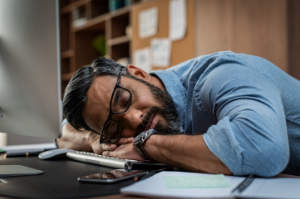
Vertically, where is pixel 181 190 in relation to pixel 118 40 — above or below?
below

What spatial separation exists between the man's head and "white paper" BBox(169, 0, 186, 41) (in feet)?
5.76

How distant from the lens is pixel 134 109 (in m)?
1.13

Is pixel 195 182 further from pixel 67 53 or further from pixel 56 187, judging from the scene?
pixel 67 53

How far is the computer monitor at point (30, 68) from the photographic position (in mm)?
846

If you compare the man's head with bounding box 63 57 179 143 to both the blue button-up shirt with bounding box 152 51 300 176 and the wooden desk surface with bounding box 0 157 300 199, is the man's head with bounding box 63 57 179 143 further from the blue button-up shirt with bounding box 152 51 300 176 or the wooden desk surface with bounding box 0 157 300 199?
the wooden desk surface with bounding box 0 157 300 199

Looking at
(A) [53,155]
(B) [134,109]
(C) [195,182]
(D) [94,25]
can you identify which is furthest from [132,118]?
(D) [94,25]

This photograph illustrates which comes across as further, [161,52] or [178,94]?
[161,52]

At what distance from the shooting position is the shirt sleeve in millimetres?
731

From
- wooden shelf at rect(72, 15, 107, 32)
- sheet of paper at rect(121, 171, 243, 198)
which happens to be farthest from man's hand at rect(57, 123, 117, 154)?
wooden shelf at rect(72, 15, 107, 32)

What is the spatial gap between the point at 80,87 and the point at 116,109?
0.13 m

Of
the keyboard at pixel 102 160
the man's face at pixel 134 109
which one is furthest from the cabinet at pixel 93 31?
the keyboard at pixel 102 160

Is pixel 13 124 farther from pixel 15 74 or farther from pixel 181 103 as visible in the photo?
pixel 181 103

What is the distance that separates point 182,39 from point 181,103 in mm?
1801

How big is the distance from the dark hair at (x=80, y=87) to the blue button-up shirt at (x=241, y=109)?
193 millimetres
